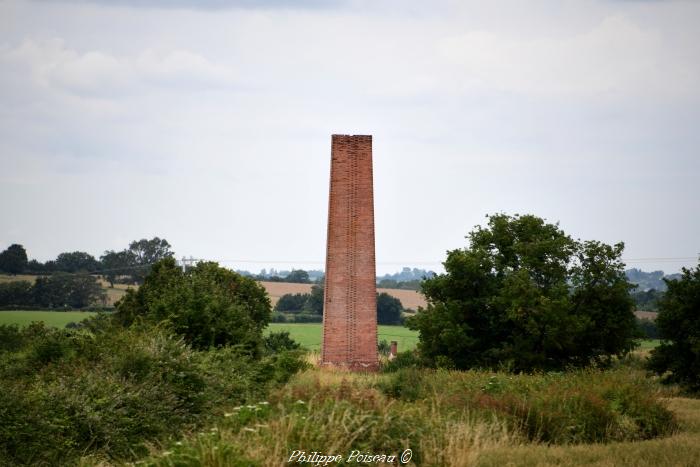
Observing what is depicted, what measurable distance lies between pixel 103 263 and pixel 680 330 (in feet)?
266

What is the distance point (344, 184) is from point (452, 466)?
31519mm

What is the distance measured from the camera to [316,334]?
250 feet

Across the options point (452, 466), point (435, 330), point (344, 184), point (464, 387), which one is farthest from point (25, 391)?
point (344, 184)

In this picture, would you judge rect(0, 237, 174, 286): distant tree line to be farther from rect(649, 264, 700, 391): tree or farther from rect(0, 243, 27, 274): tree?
rect(649, 264, 700, 391): tree

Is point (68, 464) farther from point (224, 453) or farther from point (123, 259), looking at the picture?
point (123, 259)

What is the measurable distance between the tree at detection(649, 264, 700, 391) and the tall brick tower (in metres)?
12.8

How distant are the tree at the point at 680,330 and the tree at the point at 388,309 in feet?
187

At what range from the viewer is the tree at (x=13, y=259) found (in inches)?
4138

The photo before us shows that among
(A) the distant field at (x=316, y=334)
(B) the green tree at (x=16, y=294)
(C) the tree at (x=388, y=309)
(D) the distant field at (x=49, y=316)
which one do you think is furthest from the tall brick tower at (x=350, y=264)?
(B) the green tree at (x=16, y=294)

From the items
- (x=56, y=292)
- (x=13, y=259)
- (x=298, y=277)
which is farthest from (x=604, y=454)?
(x=298, y=277)

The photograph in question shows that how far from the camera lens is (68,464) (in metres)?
18.7

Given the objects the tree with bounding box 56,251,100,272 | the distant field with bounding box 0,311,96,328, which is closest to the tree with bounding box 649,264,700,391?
the distant field with bounding box 0,311,96,328

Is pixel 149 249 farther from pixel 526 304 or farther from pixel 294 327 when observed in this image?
pixel 526 304

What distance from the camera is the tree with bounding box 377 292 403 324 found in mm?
96375
